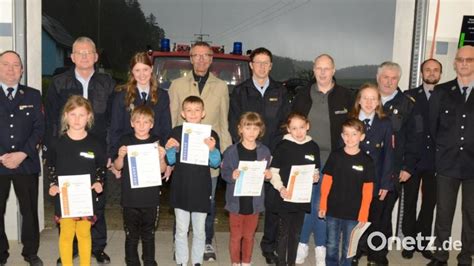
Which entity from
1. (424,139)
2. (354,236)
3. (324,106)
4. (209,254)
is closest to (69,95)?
(209,254)

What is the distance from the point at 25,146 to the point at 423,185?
13.6 ft

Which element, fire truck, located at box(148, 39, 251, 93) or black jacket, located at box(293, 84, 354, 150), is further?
fire truck, located at box(148, 39, 251, 93)

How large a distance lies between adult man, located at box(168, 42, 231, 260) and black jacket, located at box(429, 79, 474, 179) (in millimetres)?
2139

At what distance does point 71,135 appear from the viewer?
435 centimetres

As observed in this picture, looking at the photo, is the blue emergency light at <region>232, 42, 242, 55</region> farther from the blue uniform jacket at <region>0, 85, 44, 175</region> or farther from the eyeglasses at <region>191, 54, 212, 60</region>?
Answer: the blue uniform jacket at <region>0, 85, 44, 175</region>

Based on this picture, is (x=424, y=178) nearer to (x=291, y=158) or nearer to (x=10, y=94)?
(x=291, y=158)

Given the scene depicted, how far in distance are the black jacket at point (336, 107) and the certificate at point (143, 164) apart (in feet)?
4.92

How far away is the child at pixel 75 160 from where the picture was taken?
14.1ft

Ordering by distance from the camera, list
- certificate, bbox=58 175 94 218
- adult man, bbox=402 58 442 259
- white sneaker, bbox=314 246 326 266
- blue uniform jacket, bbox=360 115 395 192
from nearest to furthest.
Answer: certificate, bbox=58 175 94 218
blue uniform jacket, bbox=360 115 395 192
white sneaker, bbox=314 246 326 266
adult man, bbox=402 58 442 259

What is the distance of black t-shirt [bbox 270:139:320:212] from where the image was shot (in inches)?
179

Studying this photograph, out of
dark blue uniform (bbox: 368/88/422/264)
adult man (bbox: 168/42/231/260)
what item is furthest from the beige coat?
dark blue uniform (bbox: 368/88/422/264)

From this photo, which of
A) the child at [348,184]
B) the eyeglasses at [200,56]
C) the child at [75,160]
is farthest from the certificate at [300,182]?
the child at [75,160]

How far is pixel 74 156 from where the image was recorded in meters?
4.31

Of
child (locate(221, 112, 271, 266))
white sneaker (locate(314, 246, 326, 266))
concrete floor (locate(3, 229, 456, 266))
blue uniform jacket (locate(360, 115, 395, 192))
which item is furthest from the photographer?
concrete floor (locate(3, 229, 456, 266))
